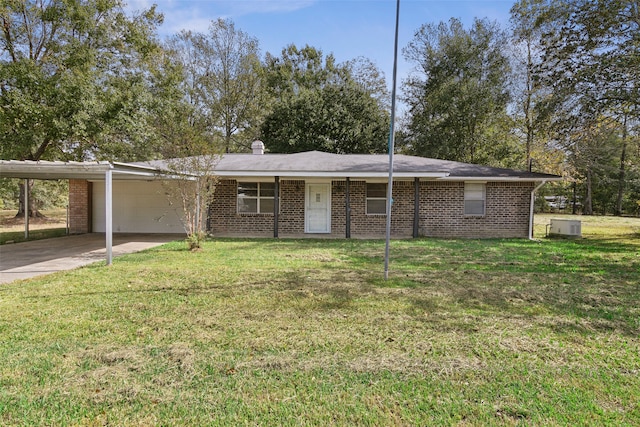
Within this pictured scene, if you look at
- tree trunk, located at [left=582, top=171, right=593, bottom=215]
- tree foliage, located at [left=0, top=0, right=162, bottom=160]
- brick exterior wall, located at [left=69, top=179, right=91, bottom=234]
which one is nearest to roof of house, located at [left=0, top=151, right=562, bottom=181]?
brick exterior wall, located at [left=69, top=179, right=91, bottom=234]

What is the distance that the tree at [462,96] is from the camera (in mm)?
23359

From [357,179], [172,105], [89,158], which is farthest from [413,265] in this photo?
[89,158]

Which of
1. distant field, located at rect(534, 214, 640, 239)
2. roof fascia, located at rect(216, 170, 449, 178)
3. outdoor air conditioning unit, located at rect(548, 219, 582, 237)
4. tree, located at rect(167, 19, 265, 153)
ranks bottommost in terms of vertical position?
distant field, located at rect(534, 214, 640, 239)

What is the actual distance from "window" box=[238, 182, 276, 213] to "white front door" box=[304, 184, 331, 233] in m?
1.36

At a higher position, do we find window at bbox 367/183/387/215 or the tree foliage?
the tree foliage

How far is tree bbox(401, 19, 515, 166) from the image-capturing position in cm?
2336

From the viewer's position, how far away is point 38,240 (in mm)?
12117

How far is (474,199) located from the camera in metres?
13.5

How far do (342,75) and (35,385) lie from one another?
28.3 meters

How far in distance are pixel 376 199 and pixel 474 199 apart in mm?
3572

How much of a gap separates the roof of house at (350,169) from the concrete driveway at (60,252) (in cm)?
261

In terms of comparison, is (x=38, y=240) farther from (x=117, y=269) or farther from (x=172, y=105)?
(x=172, y=105)

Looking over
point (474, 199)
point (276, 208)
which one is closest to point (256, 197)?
point (276, 208)

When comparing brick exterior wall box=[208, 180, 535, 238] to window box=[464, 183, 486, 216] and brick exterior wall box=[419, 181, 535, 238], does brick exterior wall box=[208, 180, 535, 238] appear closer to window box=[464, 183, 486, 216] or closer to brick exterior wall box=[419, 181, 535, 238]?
brick exterior wall box=[419, 181, 535, 238]
